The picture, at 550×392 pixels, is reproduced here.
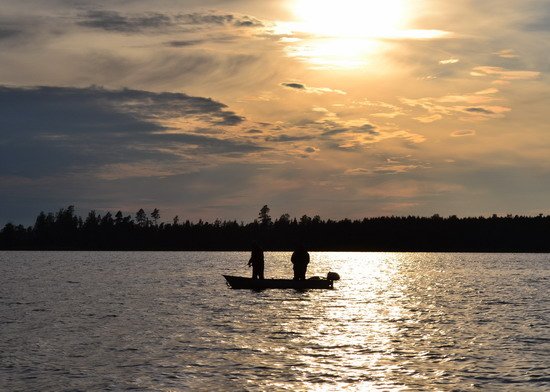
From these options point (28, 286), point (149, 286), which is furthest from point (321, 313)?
point (28, 286)

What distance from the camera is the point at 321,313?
1775 inches

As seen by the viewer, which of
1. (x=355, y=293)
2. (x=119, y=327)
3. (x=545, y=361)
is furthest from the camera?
(x=355, y=293)

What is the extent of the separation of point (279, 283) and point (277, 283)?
150mm

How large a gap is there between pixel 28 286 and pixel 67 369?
52.9m

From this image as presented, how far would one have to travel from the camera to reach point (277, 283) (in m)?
59.9

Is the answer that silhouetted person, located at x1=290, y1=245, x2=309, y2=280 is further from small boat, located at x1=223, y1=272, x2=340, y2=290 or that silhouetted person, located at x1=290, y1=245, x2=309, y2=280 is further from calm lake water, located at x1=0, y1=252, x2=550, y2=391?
calm lake water, located at x1=0, y1=252, x2=550, y2=391

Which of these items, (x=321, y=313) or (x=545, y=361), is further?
(x=321, y=313)

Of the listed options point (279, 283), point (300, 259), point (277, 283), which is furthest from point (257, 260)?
point (300, 259)

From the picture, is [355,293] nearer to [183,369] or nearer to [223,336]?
[223,336]

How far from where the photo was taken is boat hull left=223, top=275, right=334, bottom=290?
5997 cm

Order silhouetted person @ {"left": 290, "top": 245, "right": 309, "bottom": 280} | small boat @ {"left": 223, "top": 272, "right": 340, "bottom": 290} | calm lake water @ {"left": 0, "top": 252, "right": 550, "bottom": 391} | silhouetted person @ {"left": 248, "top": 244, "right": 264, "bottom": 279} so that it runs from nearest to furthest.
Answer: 1. calm lake water @ {"left": 0, "top": 252, "right": 550, "bottom": 391}
2. silhouetted person @ {"left": 248, "top": 244, "right": 264, "bottom": 279}
3. silhouetted person @ {"left": 290, "top": 245, "right": 309, "bottom": 280}
4. small boat @ {"left": 223, "top": 272, "right": 340, "bottom": 290}

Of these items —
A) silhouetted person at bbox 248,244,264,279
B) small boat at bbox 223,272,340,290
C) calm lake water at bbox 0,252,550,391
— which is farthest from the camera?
small boat at bbox 223,272,340,290

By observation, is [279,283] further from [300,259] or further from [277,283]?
[300,259]

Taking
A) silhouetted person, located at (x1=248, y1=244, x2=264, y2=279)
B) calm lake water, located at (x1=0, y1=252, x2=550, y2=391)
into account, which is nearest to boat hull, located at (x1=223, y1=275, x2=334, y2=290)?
silhouetted person, located at (x1=248, y1=244, x2=264, y2=279)
